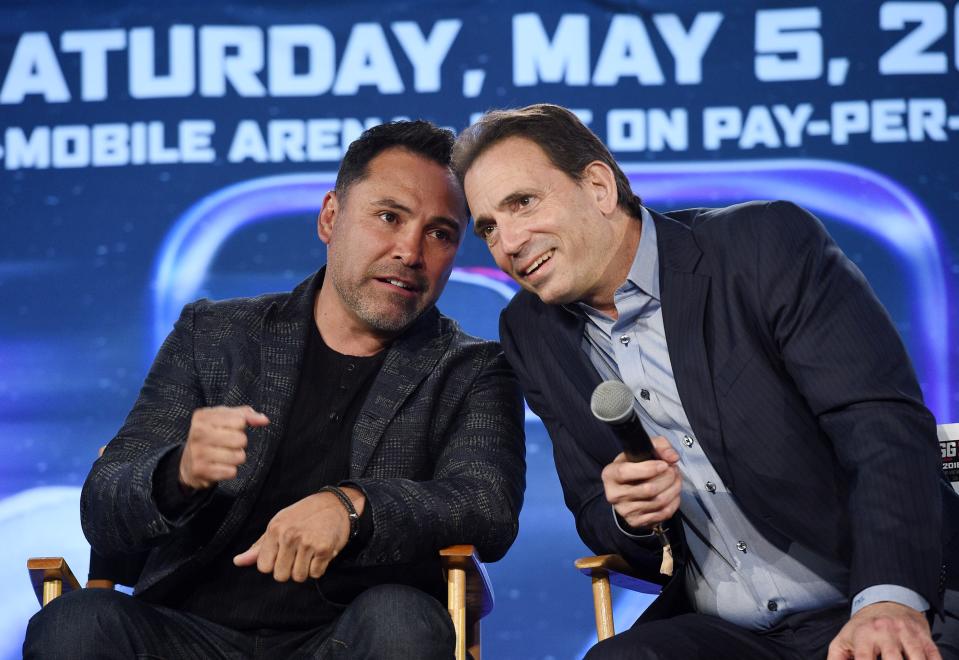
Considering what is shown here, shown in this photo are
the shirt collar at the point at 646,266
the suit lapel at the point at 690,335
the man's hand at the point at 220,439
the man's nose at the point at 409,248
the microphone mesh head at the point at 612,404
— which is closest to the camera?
the microphone mesh head at the point at 612,404

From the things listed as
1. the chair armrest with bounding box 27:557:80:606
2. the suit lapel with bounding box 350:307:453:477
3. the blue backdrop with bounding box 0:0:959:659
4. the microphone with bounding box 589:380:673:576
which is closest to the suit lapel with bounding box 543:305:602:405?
the suit lapel with bounding box 350:307:453:477

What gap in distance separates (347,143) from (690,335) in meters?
2.29

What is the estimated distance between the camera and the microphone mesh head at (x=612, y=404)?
1.62 metres

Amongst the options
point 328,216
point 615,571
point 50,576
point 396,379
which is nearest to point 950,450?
point 615,571

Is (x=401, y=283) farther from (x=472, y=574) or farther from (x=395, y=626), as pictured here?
(x=395, y=626)

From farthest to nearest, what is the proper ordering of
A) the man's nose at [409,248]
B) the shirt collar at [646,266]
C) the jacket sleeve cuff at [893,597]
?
the man's nose at [409,248]
the shirt collar at [646,266]
the jacket sleeve cuff at [893,597]

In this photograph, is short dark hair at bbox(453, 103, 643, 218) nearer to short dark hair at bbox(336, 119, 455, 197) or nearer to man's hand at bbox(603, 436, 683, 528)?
short dark hair at bbox(336, 119, 455, 197)

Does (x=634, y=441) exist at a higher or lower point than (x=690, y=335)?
lower

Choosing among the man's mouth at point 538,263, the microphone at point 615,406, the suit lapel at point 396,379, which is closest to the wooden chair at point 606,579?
the suit lapel at point 396,379

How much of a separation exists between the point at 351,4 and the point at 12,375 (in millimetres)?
1796

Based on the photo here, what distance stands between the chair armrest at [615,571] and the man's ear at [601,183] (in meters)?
0.74

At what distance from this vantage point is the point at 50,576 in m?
2.50

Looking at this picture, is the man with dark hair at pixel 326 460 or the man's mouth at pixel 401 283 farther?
the man's mouth at pixel 401 283

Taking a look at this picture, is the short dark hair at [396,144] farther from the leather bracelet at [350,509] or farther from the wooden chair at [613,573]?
the wooden chair at [613,573]
